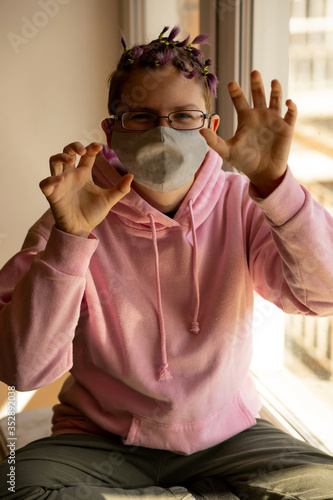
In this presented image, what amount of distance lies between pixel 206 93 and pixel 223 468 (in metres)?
0.76

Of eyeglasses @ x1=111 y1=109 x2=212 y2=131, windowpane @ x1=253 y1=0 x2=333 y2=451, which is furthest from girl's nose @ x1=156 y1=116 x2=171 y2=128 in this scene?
windowpane @ x1=253 y1=0 x2=333 y2=451

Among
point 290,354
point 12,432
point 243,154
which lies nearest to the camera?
point 243,154

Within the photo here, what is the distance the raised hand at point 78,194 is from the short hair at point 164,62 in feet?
0.85

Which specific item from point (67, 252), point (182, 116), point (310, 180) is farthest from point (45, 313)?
point (310, 180)

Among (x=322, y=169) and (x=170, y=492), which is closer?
(x=170, y=492)

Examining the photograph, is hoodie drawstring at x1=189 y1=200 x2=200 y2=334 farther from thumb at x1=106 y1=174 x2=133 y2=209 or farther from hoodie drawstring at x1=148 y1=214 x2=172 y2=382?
thumb at x1=106 y1=174 x2=133 y2=209

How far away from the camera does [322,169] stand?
1.58 metres

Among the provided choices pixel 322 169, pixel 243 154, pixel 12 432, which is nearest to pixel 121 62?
pixel 243 154

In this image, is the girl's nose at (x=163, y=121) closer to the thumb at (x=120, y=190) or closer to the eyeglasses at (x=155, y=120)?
the eyeglasses at (x=155, y=120)

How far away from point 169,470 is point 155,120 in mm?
689

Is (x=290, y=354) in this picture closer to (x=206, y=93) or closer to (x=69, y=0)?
(x=206, y=93)

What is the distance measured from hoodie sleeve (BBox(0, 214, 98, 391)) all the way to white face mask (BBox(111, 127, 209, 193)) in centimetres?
19

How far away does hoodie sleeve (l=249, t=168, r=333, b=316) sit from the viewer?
3.34 ft

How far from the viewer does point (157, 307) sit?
4.18 feet
